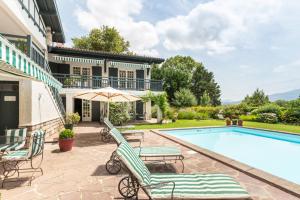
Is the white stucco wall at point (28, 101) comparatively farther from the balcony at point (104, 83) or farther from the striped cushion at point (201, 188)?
the balcony at point (104, 83)

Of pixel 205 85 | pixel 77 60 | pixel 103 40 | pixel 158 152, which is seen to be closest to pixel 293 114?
pixel 158 152

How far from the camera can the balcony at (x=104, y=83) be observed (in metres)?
20.5

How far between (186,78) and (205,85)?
8.16 m

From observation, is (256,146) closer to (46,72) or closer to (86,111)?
(46,72)

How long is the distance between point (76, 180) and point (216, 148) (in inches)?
377

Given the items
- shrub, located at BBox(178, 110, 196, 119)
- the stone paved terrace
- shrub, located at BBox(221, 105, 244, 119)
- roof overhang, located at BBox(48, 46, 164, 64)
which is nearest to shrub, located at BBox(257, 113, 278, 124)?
shrub, located at BBox(221, 105, 244, 119)

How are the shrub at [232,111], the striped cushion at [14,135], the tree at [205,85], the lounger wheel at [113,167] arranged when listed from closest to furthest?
the lounger wheel at [113,167] < the striped cushion at [14,135] < the shrub at [232,111] < the tree at [205,85]

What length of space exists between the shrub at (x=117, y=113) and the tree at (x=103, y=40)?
20.5 metres

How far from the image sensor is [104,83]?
2194 centimetres

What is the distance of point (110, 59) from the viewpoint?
24.4m

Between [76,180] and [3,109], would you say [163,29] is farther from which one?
[76,180]

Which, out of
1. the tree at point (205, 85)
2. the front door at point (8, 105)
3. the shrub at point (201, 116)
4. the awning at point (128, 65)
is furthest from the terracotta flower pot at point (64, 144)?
the tree at point (205, 85)

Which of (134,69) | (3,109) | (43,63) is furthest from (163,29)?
(3,109)

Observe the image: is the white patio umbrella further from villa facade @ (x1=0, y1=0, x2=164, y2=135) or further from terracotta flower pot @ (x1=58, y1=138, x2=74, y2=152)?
terracotta flower pot @ (x1=58, y1=138, x2=74, y2=152)
